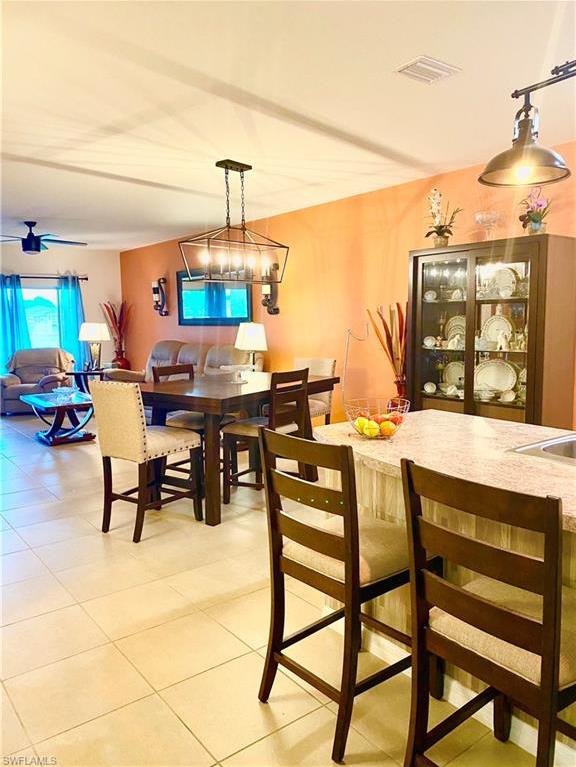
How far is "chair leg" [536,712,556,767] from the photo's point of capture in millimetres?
1207

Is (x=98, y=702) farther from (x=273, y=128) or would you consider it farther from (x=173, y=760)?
(x=273, y=128)

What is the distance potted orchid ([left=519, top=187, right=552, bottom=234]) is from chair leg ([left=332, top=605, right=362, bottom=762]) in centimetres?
285

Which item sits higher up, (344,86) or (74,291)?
(344,86)

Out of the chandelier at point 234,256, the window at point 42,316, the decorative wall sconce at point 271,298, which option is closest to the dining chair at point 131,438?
the chandelier at point 234,256

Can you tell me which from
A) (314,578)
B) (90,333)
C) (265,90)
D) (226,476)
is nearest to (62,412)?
(90,333)

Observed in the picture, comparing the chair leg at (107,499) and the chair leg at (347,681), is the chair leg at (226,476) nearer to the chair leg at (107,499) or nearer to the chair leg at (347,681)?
the chair leg at (107,499)

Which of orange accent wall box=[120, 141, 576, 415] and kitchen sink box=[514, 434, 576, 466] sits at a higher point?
orange accent wall box=[120, 141, 576, 415]

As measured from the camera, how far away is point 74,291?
8758mm

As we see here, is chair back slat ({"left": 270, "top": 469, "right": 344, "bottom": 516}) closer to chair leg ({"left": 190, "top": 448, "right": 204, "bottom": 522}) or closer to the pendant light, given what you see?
the pendant light

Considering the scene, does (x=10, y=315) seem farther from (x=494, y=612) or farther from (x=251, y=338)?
(x=494, y=612)

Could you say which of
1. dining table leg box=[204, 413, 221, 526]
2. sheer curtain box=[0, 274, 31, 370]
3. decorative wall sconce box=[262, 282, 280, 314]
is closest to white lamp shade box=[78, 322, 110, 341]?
sheer curtain box=[0, 274, 31, 370]

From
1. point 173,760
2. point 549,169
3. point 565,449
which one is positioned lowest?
point 173,760

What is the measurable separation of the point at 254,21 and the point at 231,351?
4593 millimetres

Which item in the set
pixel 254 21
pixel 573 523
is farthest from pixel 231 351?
pixel 573 523
